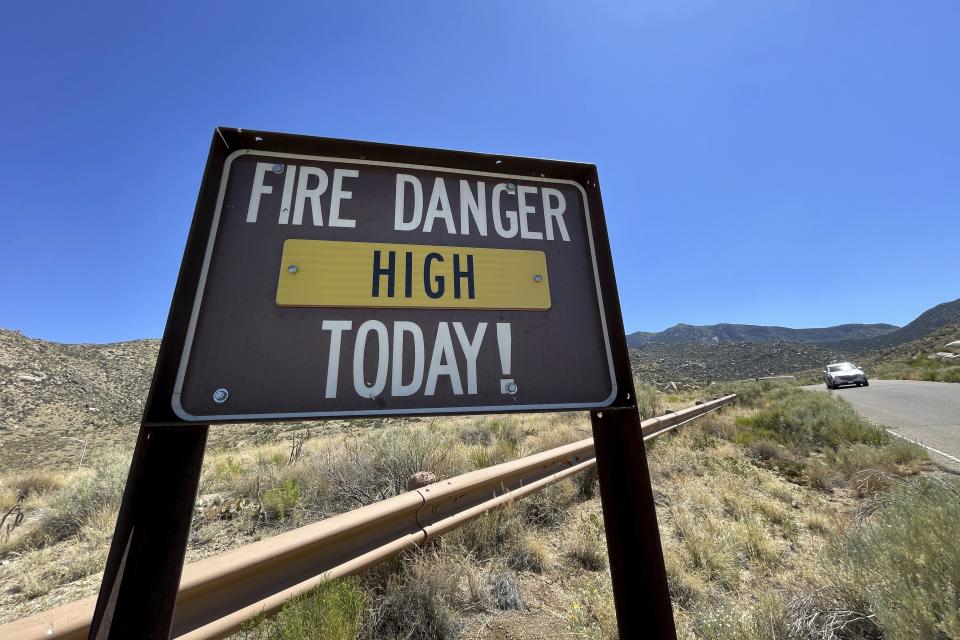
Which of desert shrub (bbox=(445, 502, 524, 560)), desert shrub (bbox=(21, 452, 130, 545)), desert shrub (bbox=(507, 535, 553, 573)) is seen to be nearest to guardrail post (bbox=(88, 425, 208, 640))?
desert shrub (bbox=(445, 502, 524, 560))

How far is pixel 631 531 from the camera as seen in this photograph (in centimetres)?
139

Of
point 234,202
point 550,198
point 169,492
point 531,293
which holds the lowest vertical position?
point 169,492

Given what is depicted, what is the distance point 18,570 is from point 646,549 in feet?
17.9

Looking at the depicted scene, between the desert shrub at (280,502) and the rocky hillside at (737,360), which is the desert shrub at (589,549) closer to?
the desert shrub at (280,502)

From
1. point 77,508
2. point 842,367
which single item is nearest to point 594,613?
point 77,508

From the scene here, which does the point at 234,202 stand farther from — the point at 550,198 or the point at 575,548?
the point at 575,548

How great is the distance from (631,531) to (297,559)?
181 cm

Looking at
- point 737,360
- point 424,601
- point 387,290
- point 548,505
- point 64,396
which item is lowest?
point 424,601

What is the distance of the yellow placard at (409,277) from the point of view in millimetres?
1353

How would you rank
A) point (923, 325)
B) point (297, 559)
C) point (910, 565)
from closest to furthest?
point (297, 559) < point (910, 565) < point (923, 325)

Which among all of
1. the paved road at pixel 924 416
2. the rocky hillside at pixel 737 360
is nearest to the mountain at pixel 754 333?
the rocky hillside at pixel 737 360

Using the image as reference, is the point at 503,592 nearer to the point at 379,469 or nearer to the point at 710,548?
the point at 710,548

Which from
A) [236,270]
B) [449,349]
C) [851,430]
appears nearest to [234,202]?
[236,270]

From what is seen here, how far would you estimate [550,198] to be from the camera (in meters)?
1.70
